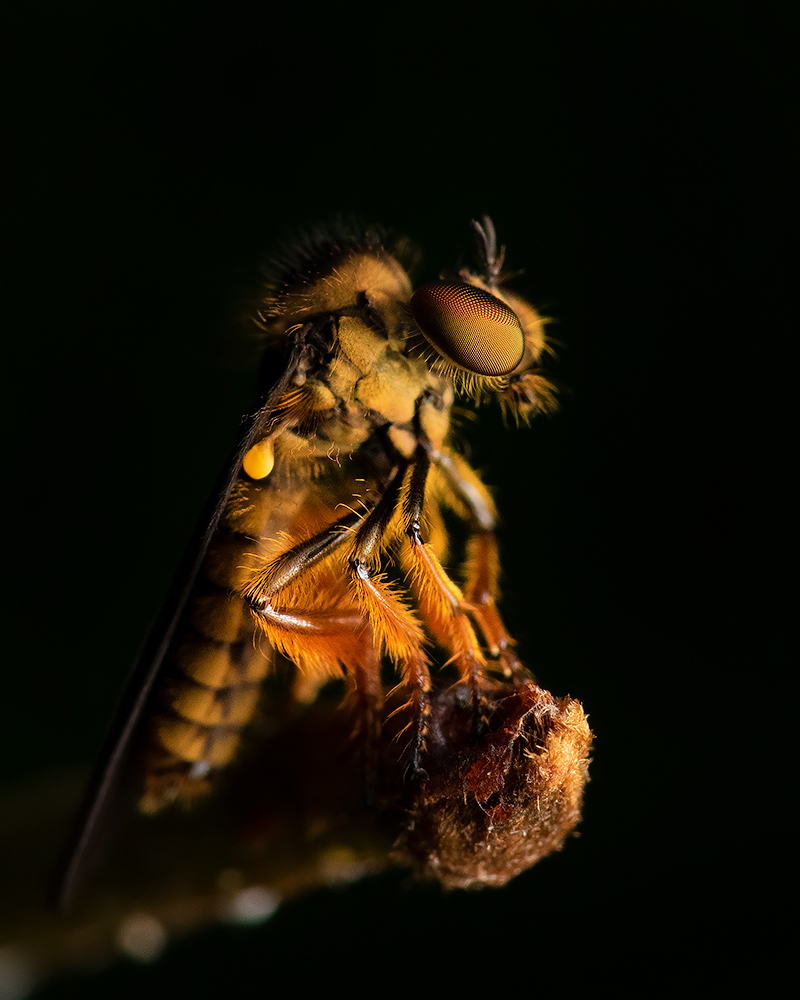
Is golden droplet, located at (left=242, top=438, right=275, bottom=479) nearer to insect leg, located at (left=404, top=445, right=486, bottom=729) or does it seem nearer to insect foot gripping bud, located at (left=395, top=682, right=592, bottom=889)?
insect leg, located at (left=404, top=445, right=486, bottom=729)

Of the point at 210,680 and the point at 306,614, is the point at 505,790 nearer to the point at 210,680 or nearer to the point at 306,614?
the point at 306,614

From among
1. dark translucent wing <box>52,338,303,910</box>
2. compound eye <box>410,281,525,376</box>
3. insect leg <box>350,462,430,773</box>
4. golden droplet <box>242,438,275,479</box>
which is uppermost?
compound eye <box>410,281,525,376</box>

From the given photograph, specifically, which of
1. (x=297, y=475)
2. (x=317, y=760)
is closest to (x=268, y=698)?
(x=317, y=760)

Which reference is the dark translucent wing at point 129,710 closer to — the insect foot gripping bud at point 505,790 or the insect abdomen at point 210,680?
the insect abdomen at point 210,680

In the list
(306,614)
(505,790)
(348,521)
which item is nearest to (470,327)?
(348,521)

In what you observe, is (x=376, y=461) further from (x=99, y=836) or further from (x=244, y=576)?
(x=99, y=836)

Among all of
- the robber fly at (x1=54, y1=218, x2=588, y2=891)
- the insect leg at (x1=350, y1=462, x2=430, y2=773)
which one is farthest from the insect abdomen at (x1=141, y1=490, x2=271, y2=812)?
the insect leg at (x1=350, y1=462, x2=430, y2=773)

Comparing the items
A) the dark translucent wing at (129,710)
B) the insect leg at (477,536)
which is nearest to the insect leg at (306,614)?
the dark translucent wing at (129,710)
